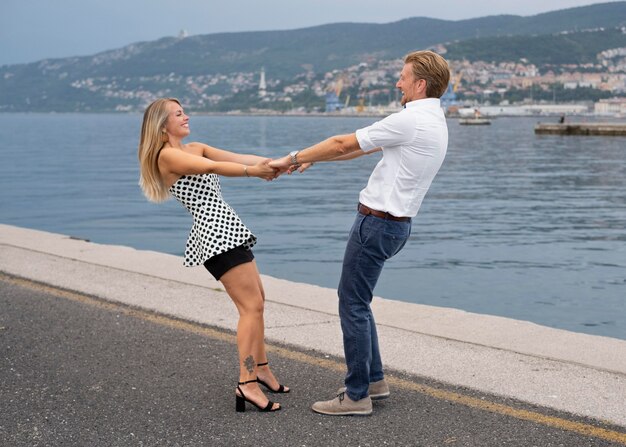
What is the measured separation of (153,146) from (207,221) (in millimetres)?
505

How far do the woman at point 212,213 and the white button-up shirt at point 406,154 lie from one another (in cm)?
75

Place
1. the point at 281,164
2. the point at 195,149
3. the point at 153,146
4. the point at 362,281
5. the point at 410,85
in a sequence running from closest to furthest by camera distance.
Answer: the point at 410,85 < the point at 362,281 < the point at 281,164 < the point at 153,146 < the point at 195,149

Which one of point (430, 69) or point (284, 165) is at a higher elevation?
point (430, 69)

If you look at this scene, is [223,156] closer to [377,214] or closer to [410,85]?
[377,214]

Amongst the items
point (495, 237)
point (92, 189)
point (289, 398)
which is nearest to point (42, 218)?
point (92, 189)

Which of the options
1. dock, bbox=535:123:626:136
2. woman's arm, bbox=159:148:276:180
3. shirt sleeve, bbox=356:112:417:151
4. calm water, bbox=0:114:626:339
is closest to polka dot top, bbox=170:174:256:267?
woman's arm, bbox=159:148:276:180

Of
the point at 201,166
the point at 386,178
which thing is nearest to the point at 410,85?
the point at 386,178

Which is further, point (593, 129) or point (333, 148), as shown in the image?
point (593, 129)

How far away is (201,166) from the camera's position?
5523mm

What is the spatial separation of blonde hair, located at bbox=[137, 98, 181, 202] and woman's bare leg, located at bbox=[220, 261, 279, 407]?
1.98 ft

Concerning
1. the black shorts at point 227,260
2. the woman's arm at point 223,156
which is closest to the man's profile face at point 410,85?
the woman's arm at point 223,156

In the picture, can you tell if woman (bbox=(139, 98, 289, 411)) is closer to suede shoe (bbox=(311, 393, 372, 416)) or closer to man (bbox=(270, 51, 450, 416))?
suede shoe (bbox=(311, 393, 372, 416))

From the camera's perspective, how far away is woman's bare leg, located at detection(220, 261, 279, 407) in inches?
221

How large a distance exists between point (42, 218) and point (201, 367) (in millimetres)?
27422
